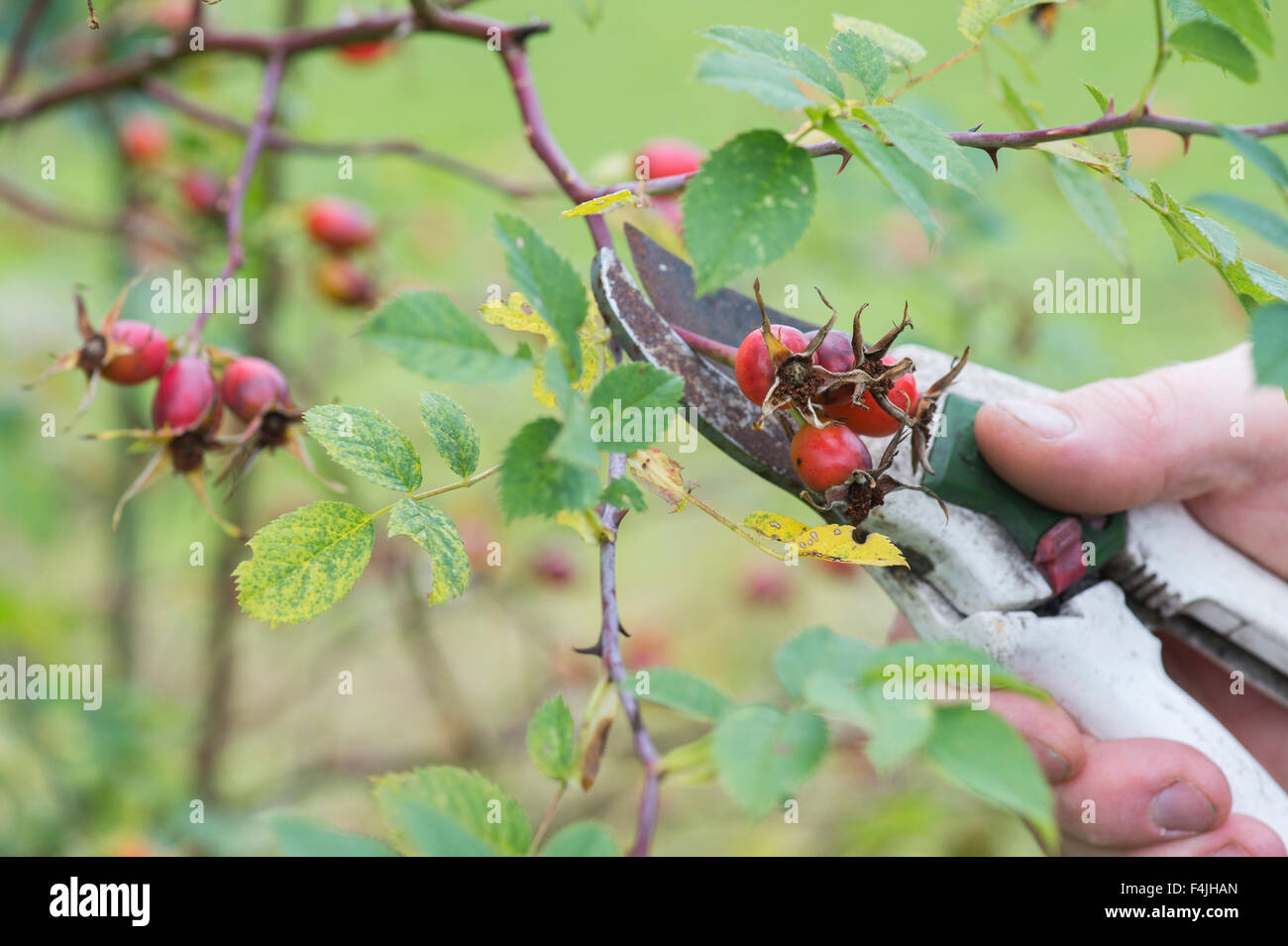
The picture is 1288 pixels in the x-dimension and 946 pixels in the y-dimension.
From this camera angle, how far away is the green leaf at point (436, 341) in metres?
0.49

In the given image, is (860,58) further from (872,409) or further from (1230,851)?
(1230,851)

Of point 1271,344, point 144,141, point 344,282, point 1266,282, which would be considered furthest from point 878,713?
point 144,141

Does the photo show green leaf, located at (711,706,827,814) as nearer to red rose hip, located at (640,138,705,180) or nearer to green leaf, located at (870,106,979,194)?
green leaf, located at (870,106,979,194)

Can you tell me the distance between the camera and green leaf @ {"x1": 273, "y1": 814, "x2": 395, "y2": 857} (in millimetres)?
427

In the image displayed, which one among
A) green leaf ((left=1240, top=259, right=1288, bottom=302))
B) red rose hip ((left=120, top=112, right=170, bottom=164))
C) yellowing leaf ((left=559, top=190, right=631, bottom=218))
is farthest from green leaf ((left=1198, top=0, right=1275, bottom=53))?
red rose hip ((left=120, top=112, right=170, bottom=164))

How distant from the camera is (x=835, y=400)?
0.68 m

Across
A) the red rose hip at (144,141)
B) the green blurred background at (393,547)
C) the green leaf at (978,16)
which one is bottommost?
the green blurred background at (393,547)

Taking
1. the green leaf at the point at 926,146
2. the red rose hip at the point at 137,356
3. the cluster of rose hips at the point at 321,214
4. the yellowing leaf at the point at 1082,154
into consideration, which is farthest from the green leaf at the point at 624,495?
the cluster of rose hips at the point at 321,214

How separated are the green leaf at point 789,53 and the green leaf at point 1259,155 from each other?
21cm

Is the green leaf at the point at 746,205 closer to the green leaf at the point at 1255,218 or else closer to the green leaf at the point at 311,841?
the green leaf at the point at 1255,218

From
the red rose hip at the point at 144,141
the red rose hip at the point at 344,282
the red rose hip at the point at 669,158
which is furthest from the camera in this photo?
the red rose hip at the point at 144,141

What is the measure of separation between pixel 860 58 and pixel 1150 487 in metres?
0.55

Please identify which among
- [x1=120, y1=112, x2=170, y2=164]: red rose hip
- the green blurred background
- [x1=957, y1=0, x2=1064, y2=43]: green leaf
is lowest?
the green blurred background

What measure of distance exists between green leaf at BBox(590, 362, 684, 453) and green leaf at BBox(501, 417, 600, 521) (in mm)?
26
